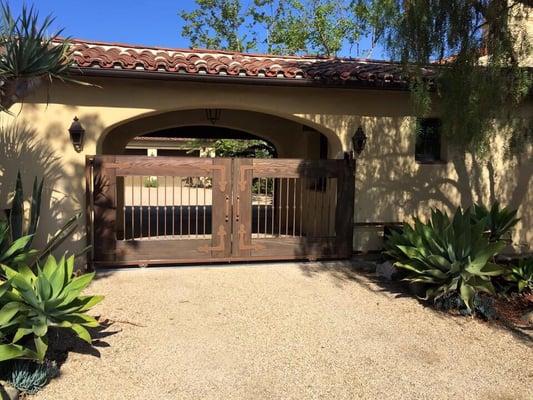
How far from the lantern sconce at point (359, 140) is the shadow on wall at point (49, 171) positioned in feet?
14.4

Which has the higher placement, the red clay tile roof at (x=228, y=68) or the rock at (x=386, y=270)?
the red clay tile roof at (x=228, y=68)

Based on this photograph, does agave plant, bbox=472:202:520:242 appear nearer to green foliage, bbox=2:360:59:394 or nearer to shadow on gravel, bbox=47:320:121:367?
shadow on gravel, bbox=47:320:121:367

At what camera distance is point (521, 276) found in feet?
22.9

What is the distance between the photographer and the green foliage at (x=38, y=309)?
3.86m

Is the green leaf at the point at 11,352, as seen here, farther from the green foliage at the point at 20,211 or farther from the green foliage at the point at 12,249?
the green foliage at the point at 20,211

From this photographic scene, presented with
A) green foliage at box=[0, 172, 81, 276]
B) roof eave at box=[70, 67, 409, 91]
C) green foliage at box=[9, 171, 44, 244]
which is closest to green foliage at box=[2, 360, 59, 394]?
green foliage at box=[0, 172, 81, 276]

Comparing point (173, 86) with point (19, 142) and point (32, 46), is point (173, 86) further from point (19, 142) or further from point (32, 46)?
point (32, 46)

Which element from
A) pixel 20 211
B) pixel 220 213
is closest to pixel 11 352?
pixel 20 211

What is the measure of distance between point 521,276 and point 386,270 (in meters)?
1.92

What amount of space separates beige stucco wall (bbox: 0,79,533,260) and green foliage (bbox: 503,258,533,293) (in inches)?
61.9

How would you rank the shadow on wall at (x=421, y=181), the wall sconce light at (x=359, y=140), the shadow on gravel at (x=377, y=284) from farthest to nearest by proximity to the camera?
the shadow on wall at (x=421, y=181), the wall sconce light at (x=359, y=140), the shadow on gravel at (x=377, y=284)

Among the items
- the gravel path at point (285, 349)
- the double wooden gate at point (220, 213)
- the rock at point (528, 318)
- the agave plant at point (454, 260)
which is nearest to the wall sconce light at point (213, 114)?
the double wooden gate at point (220, 213)

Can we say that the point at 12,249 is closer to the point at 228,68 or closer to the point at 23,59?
the point at 23,59

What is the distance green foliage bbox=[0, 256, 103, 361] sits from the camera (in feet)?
12.7
